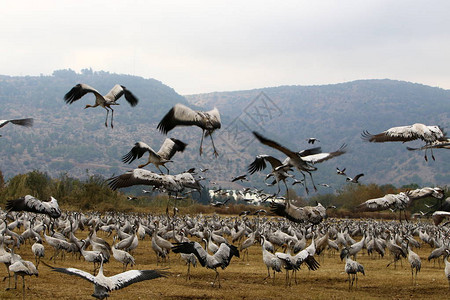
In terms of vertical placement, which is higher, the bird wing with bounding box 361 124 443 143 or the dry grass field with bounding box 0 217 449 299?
the bird wing with bounding box 361 124 443 143

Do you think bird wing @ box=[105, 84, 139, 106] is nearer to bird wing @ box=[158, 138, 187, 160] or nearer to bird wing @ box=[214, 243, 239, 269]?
bird wing @ box=[158, 138, 187, 160]

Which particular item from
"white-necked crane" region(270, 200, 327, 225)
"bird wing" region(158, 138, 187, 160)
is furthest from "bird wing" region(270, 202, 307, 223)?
"bird wing" region(158, 138, 187, 160)

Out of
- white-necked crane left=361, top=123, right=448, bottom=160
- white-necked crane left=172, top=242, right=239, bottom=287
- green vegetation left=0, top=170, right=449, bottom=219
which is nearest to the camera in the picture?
white-necked crane left=172, top=242, right=239, bottom=287

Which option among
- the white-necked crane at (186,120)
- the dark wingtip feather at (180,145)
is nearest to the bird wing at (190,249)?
the white-necked crane at (186,120)

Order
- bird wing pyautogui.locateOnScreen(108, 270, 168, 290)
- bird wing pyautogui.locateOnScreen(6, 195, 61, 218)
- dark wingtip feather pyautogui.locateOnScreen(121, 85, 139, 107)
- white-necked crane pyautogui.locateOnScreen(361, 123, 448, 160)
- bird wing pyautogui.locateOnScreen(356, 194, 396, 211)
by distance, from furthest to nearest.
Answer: bird wing pyautogui.locateOnScreen(356, 194, 396, 211)
dark wingtip feather pyautogui.locateOnScreen(121, 85, 139, 107)
bird wing pyautogui.locateOnScreen(6, 195, 61, 218)
white-necked crane pyautogui.locateOnScreen(361, 123, 448, 160)
bird wing pyautogui.locateOnScreen(108, 270, 168, 290)

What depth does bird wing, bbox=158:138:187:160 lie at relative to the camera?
48.8 ft

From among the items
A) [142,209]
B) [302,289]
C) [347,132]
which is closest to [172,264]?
[302,289]

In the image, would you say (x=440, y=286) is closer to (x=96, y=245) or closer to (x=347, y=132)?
(x=96, y=245)

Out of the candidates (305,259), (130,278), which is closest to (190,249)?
(130,278)

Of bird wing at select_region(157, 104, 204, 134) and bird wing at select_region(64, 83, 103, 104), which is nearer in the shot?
bird wing at select_region(157, 104, 204, 134)

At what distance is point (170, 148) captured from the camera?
49.8 feet

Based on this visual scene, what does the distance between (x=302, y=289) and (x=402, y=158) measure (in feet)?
505

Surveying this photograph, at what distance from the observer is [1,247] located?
39.9ft

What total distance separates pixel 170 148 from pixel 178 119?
174 inches
